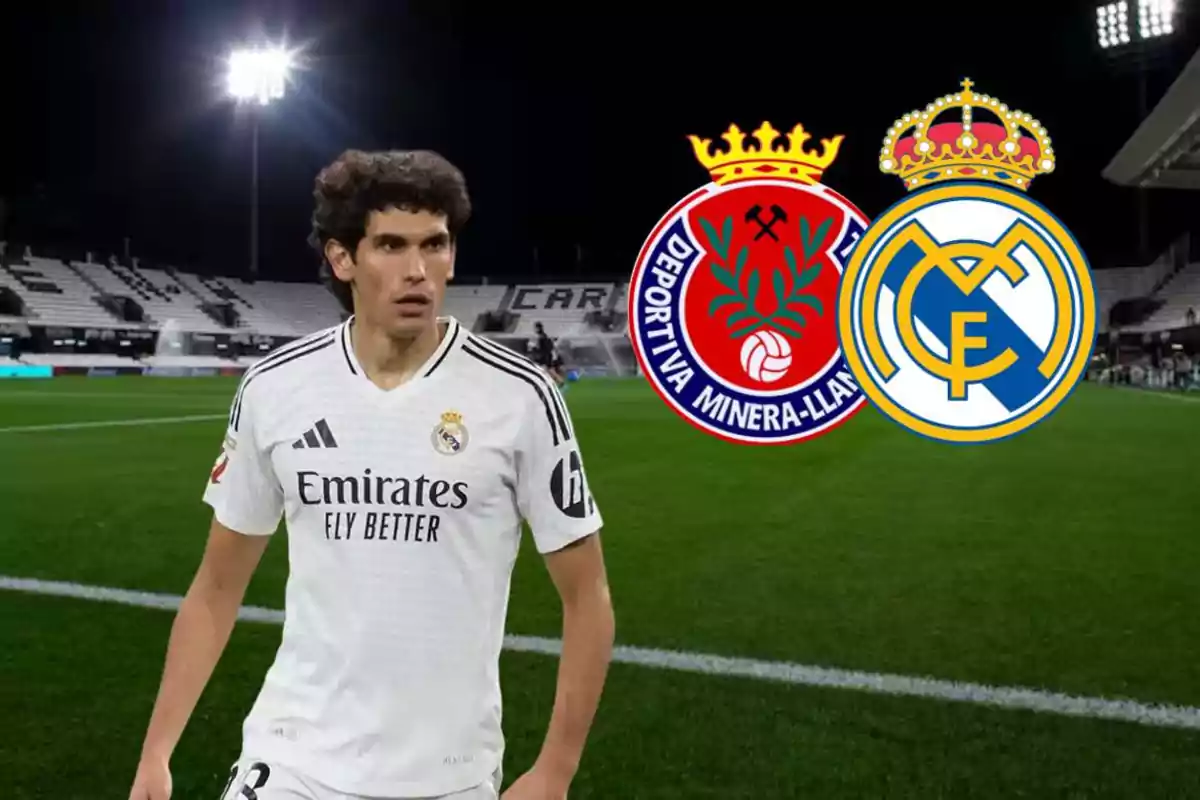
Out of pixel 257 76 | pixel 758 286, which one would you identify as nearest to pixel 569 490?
pixel 758 286

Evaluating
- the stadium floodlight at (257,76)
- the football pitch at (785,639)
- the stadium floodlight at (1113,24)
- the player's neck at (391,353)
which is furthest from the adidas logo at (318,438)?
the stadium floodlight at (257,76)

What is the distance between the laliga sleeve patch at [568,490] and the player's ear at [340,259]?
1.58 feet

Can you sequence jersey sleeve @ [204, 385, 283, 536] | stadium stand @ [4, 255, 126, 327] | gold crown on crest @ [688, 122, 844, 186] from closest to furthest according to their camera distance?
jersey sleeve @ [204, 385, 283, 536]
gold crown on crest @ [688, 122, 844, 186]
stadium stand @ [4, 255, 126, 327]

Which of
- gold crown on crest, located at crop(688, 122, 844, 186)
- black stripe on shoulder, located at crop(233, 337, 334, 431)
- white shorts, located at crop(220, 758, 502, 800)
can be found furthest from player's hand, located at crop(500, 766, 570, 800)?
gold crown on crest, located at crop(688, 122, 844, 186)

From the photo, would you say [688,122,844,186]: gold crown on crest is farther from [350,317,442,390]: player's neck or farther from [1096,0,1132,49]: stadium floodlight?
[1096,0,1132,49]: stadium floodlight

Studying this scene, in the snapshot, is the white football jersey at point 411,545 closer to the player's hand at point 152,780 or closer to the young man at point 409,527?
the young man at point 409,527

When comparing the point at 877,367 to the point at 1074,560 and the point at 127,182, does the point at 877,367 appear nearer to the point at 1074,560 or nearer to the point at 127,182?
the point at 1074,560

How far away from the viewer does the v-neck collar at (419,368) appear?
1.71 metres

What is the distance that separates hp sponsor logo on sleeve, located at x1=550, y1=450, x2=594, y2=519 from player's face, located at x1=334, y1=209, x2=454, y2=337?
1.05 feet

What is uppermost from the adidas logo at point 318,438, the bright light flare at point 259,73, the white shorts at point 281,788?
the bright light flare at point 259,73

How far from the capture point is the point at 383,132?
49.1 m

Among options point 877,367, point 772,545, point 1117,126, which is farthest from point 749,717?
point 1117,126

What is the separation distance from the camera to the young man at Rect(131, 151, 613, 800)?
1.66m

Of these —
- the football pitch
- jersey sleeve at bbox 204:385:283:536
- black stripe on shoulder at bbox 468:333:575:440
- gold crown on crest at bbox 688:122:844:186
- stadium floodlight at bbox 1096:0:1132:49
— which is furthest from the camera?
stadium floodlight at bbox 1096:0:1132:49
